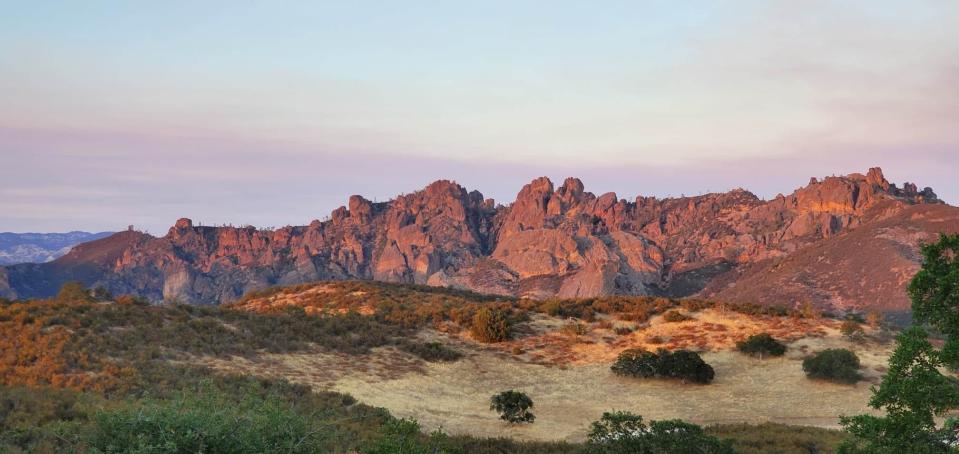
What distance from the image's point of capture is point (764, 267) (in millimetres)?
161875

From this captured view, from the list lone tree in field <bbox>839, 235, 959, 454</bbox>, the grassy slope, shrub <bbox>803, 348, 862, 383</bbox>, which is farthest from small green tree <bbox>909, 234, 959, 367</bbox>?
shrub <bbox>803, 348, 862, 383</bbox>

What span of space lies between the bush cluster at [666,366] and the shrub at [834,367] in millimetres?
4518

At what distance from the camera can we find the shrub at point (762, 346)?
34375 mm

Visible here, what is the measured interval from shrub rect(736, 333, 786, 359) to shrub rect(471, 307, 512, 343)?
13.7 meters

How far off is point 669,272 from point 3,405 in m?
191

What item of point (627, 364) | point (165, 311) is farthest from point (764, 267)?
point (165, 311)

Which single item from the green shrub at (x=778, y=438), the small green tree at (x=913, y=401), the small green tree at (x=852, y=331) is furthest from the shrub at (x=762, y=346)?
the small green tree at (x=913, y=401)

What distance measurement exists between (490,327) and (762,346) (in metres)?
15.5

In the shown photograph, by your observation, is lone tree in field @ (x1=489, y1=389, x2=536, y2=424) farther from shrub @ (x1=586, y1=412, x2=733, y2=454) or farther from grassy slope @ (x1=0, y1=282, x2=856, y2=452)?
shrub @ (x1=586, y1=412, x2=733, y2=454)

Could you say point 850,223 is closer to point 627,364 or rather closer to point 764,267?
point 764,267

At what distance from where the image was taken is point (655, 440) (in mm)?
15117

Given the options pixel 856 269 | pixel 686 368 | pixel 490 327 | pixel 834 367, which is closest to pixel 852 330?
pixel 834 367

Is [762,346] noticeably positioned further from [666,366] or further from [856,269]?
[856,269]

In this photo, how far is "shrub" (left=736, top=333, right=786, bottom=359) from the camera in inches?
1353
